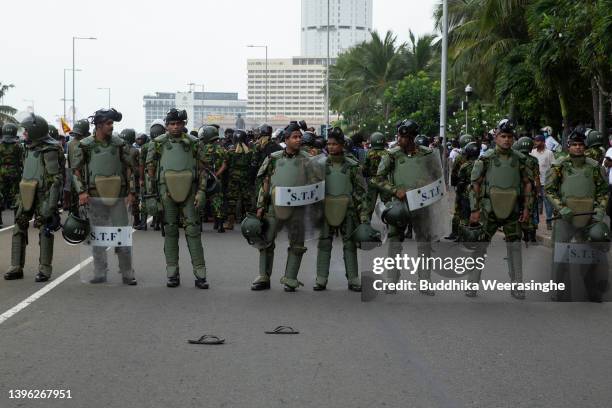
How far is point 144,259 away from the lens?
44.8 ft

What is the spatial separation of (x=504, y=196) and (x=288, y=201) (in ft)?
6.83

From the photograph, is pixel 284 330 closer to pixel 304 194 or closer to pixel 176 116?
pixel 304 194

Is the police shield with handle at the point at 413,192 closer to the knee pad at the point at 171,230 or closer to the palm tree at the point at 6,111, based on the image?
the knee pad at the point at 171,230

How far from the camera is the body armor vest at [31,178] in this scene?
1123 centimetres

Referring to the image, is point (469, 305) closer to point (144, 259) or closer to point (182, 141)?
point (182, 141)

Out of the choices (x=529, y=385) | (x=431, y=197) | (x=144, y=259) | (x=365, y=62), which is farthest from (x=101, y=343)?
(x=365, y=62)

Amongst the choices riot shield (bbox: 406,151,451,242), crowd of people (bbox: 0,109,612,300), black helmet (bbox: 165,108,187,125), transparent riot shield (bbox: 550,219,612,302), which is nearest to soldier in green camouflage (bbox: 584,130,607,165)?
crowd of people (bbox: 0,109,612,300)

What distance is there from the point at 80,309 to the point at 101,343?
1.67 meters

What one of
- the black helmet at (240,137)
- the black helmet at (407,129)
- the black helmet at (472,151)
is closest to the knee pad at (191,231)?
the black helmet at (407,129)

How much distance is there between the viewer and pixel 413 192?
10.2 meters

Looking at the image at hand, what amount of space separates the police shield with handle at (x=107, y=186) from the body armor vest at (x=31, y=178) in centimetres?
51

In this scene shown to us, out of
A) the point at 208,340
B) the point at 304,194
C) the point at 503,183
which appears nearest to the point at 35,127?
the point at 304,194

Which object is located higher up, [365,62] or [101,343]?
[365,62]

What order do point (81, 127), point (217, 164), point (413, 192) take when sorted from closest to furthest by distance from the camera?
1. point (413, 192)
2. point (81, 127)
3. point (217, 164)
